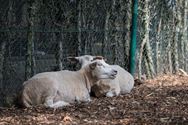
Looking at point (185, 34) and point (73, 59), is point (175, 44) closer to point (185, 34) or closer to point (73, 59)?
point (185, 34)

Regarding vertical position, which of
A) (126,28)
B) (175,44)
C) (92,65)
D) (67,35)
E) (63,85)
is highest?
(126,28)

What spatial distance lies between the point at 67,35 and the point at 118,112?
2.42m

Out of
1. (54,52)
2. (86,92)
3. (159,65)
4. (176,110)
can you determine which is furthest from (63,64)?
(159,65)

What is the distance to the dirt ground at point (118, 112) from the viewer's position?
592 centimetres

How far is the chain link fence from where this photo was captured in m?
7.50

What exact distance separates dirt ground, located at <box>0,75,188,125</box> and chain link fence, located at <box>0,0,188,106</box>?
3.17 ft

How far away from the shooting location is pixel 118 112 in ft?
21.6

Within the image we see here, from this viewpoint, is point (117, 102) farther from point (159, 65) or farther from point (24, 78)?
point (159, 65)

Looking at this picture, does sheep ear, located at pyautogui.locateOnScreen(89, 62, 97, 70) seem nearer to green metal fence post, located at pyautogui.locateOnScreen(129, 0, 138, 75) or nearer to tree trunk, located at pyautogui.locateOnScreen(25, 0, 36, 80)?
tree trunk, located at pyautogui.locateOnScreen(25, 0, 36, 80)

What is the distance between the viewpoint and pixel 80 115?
6320mm

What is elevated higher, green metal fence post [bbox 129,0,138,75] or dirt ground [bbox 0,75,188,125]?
green metal fence post [bbox 129,0,138,75]

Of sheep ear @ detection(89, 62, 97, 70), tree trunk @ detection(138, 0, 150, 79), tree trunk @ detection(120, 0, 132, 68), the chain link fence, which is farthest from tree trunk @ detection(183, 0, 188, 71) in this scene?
sheep ear @ detection(89, 62, 97, 70)

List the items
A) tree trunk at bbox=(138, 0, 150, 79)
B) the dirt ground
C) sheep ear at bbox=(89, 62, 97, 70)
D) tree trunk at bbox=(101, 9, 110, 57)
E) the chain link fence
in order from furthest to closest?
tree trunk at bbox=(138, 0, 150, 79), tree trunk at bbox=(101, 9, 110, 57), sheep ear at bbox=(89, 62, 97, 70), the chain link fence, the dirt ground

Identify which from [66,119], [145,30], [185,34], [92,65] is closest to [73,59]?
[92,65]
